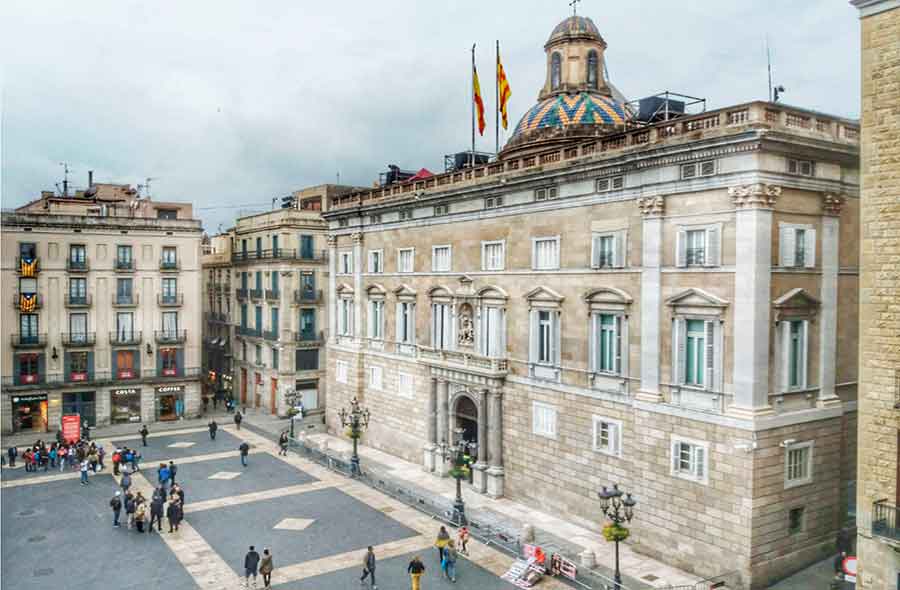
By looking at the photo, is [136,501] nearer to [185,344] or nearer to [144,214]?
[185,344]

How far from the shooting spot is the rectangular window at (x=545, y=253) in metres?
30.7

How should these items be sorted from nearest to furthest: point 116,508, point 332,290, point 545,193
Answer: point 116,508 → point 545,193 → point 332,290

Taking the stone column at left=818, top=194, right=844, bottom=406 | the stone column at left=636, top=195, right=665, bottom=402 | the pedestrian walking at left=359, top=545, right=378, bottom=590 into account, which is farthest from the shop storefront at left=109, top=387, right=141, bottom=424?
the stone column at left=818, top=194, right=844, bottom=406

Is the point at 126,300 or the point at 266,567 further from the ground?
the point at 126,300

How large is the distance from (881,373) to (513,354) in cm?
1645

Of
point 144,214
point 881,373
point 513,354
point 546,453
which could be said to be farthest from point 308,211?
point 881,373

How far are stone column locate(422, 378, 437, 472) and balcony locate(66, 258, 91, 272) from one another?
27.4m

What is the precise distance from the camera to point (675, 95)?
30547 mm

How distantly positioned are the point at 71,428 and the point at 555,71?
3559 centimetres

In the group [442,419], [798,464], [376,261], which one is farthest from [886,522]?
[376,261]

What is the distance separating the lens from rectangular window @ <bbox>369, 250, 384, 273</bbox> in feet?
141

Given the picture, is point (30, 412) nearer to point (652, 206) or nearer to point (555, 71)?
point (555, 71)

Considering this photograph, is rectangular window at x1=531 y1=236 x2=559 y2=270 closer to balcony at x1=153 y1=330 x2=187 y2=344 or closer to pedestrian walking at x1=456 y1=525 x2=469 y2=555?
pedestrian walking at x1=456 y1=525 x2=469 y2=555

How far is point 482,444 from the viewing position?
34.4 meters
